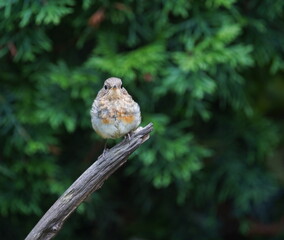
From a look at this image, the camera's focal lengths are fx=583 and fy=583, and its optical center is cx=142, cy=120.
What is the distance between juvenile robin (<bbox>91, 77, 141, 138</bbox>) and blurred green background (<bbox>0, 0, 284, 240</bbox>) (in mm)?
688

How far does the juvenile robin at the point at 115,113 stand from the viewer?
2844mm

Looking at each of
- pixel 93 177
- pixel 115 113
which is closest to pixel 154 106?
pixel 115 113

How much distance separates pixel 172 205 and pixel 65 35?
1.57 meters

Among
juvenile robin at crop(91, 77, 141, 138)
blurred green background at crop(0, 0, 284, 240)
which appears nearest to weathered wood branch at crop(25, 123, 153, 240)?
juvenile robin at crop(91, 77, 141, 138)

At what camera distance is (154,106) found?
165 inches

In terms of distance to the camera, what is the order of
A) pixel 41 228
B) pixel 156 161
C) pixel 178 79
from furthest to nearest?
pixel 156 161, pixel 178 79, pixel 41 228

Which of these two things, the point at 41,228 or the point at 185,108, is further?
the point at 185,108

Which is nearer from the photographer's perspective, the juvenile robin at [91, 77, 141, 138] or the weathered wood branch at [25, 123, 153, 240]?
the weathered wood branch at [25, 123, 153, 240]

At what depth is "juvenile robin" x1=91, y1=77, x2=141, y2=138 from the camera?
9.33 ft

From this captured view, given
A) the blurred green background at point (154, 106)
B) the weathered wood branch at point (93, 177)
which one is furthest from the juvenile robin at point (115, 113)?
the blurred green background at point (154, 106)

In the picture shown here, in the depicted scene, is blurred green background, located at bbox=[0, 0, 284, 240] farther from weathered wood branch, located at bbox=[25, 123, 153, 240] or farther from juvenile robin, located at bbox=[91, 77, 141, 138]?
weathered wood branch, located at bbox=[25, 123, 153, 240]

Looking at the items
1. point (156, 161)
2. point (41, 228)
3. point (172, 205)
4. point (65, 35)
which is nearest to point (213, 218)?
point (172, 205)

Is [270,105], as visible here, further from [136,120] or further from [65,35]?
[136,120]

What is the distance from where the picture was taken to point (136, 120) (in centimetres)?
287
